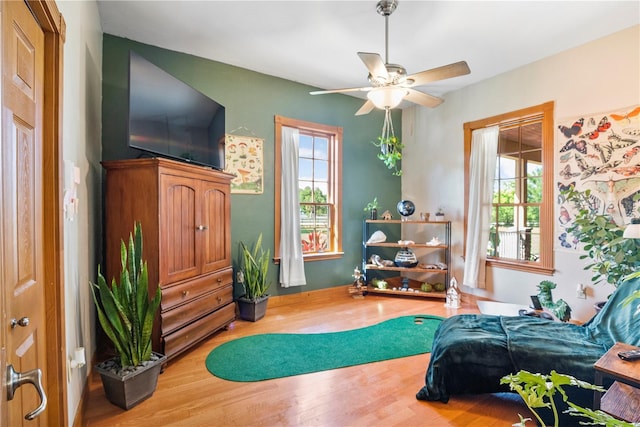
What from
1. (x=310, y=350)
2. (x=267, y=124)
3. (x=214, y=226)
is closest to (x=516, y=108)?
(x=267, y=124)

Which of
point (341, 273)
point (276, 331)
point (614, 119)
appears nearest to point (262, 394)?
point (276, 331)

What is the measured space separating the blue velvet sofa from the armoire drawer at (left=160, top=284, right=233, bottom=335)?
185cm

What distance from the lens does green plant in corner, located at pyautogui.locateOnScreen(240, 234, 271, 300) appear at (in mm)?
3536

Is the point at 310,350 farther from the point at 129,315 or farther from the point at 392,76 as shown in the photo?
the point at 392,76

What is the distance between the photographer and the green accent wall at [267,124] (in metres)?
3.00

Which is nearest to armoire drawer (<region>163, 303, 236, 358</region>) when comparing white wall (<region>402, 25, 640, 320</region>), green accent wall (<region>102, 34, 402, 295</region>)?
green accent wall (<region>102, 34, 402, 295</region>)

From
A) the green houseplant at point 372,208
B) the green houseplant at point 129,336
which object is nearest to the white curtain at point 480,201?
the green houseplant at point 372,208

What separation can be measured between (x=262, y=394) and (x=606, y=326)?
228 cm

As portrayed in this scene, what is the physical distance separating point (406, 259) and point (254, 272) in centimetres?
216

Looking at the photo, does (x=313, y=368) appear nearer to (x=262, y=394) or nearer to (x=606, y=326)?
(x=262, y=394)

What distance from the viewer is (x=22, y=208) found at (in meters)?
1.10

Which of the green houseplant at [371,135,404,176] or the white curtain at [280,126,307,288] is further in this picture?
the green houseplant at [371,135,404,176]

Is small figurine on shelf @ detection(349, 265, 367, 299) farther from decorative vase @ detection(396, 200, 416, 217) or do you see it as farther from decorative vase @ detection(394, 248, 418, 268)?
decorative vase @ detection(396, 200, 416, 217)

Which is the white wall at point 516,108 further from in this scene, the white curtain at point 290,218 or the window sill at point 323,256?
the white curtain at point 290,218
